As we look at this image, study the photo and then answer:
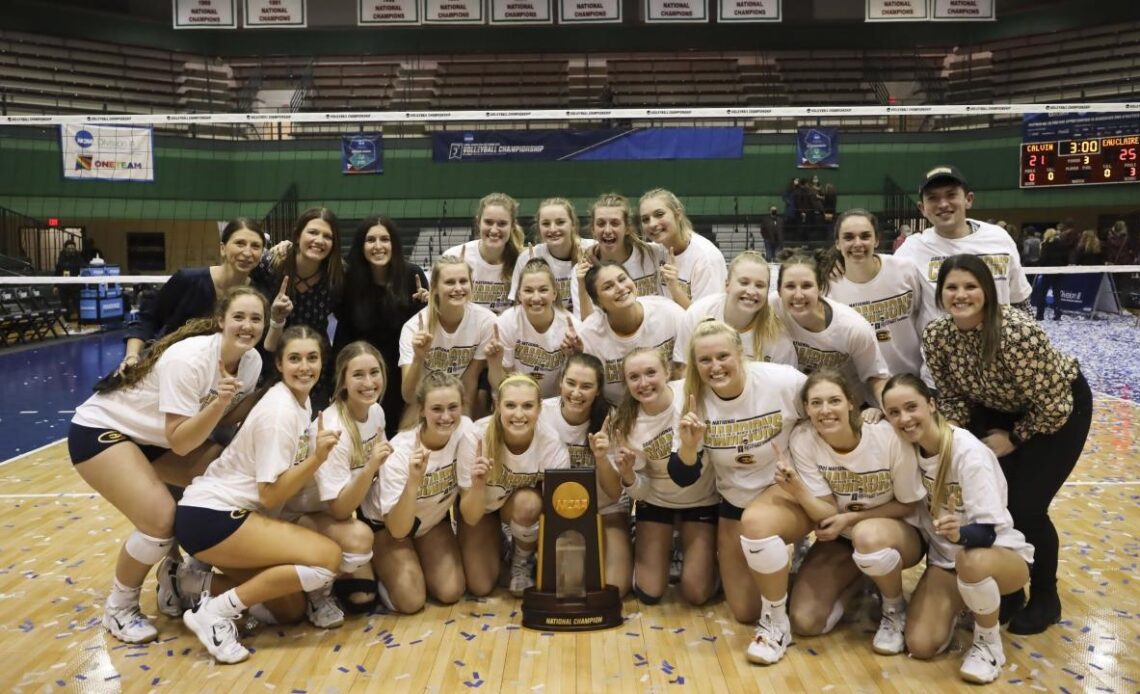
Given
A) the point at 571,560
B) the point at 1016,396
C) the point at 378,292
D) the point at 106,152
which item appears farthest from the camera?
the point at 106,152

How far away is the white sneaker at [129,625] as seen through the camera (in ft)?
12.7

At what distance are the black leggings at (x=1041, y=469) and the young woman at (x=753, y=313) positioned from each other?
2.86 ft

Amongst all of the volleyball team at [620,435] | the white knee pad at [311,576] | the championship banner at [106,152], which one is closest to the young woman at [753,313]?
the volleyball team at [620,435]

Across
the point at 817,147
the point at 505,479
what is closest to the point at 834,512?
the point at 505,479

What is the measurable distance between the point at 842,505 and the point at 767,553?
43 centimetres

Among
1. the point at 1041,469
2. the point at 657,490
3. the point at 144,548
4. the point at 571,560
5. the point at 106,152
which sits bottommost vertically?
the point at 571,560

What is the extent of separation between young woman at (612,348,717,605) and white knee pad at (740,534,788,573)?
1.75ft

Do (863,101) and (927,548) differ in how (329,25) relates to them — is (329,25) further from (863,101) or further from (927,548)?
(927,548)

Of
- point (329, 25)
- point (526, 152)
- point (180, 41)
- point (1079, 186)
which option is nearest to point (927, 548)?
point (526, 152)

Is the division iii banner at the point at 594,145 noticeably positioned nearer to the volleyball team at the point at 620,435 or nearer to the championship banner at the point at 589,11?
the championship banner at the point at 589,11

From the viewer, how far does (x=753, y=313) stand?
4277mm

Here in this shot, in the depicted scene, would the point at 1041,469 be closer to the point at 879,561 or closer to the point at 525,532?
the point at 879,561

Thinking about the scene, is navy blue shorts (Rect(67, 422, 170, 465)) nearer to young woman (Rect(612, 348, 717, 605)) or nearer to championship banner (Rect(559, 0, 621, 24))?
young woman (Rect(612, 348, 717, 605))

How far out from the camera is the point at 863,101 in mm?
19969
